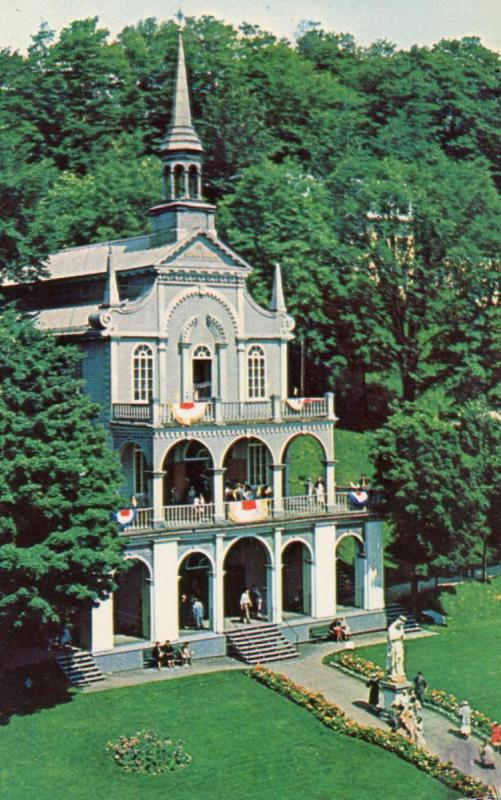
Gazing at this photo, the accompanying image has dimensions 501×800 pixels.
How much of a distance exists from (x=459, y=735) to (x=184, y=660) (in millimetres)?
11999

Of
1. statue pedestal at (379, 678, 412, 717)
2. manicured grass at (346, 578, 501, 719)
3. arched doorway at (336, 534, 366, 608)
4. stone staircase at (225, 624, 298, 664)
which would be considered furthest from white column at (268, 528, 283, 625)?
statue pedestal at (379, 678, 412, 717)

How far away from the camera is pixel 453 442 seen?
5278 centimetres

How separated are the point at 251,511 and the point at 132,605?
258 inches

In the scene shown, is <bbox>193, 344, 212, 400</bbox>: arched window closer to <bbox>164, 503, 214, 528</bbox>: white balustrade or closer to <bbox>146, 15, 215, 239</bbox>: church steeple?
<bbox>146, 15, 215, 239</bbox>: church steeple

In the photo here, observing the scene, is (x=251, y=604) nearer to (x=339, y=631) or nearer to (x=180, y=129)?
(x=339, y=631)

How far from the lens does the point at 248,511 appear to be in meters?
48.9

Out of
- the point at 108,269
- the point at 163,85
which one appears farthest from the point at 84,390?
the point at 163,85

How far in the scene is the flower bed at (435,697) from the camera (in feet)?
129

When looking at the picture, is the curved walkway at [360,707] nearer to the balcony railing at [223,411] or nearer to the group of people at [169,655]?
the group of people at [169,655]

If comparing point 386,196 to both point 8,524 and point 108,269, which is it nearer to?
point 108,269

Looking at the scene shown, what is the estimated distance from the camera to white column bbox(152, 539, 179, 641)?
4650 cm

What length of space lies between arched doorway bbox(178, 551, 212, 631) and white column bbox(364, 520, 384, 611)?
24.2 feet

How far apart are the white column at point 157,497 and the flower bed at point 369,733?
279 inches

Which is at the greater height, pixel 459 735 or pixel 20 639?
pixel 20 639
